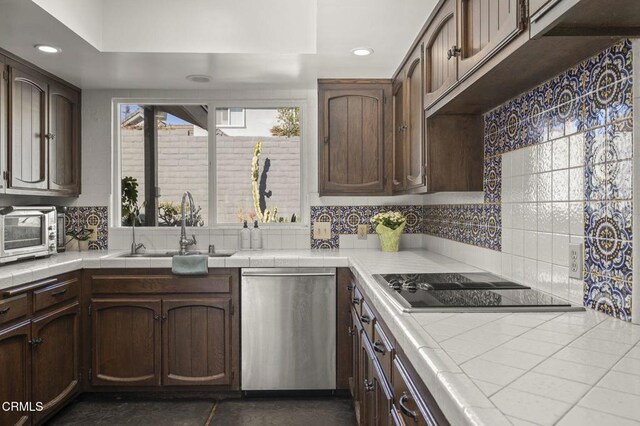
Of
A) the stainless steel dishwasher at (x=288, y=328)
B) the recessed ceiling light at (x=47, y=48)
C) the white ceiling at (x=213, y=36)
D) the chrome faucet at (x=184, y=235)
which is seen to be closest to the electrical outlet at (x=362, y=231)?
the stainless steel dishwasher at (x=288, y=328)

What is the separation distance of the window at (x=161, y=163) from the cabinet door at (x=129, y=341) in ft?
2.93

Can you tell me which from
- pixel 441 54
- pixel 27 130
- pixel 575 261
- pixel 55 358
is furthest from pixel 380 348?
pixel 27 130

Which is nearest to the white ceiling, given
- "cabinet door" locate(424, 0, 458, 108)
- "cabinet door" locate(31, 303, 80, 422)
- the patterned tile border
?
"cabinet door" locate(424, 0, 458, 108)

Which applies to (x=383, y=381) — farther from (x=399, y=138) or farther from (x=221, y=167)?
(x=221, y=167)

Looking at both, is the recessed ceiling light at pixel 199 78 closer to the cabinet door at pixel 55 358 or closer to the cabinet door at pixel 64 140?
the cabinet door at pixel 64 140

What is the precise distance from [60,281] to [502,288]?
7.53 feet

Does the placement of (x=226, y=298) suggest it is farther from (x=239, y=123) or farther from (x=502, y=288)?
(x=502, y=288)

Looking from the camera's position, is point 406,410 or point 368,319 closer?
point 406,410

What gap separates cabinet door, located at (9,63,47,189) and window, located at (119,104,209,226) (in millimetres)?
676

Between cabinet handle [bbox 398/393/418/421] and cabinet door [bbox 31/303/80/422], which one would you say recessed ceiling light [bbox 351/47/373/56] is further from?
cabinet door [bbox 31/303/80/422]

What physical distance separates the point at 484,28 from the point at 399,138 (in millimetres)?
1505

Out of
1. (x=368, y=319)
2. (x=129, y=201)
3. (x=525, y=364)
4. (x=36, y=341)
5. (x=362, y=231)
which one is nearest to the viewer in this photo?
(x=525, y=364)

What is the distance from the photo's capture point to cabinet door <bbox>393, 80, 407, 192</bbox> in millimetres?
2770

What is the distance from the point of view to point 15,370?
2158 mm
